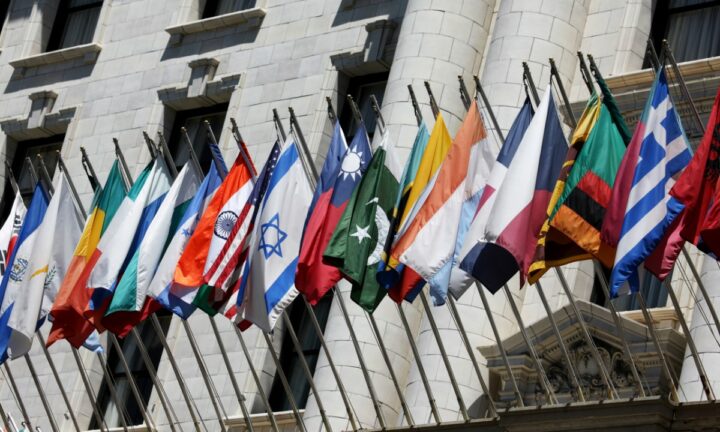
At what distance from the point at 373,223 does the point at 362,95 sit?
26.4 feet

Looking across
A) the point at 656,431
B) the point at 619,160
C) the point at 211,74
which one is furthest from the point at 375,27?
the point at 656,431

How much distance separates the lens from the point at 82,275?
107ft

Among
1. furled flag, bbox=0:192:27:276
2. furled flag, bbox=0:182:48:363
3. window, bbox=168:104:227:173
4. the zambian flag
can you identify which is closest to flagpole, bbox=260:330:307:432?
furled flag, bbox=0:182:48:363

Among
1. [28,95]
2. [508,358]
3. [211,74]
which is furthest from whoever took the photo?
[28,95]

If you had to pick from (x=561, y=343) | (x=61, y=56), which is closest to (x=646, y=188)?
(x=561, y=343)

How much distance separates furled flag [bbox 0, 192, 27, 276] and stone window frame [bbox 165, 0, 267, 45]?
6.01 m

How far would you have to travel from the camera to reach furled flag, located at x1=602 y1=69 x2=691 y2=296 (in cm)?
2592

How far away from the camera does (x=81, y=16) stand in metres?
43.7

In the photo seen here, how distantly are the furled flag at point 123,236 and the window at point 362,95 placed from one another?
15.0 ft

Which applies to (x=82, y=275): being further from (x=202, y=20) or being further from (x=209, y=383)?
(x=202, y=20)

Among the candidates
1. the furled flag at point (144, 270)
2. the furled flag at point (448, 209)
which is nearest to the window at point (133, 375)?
the furled flag at point (144, 270)

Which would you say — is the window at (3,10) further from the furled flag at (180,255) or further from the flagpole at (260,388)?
the flagpole at (260,388)

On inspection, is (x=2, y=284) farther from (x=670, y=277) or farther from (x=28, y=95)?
(x=670, y=277)

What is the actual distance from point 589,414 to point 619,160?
134 inches
